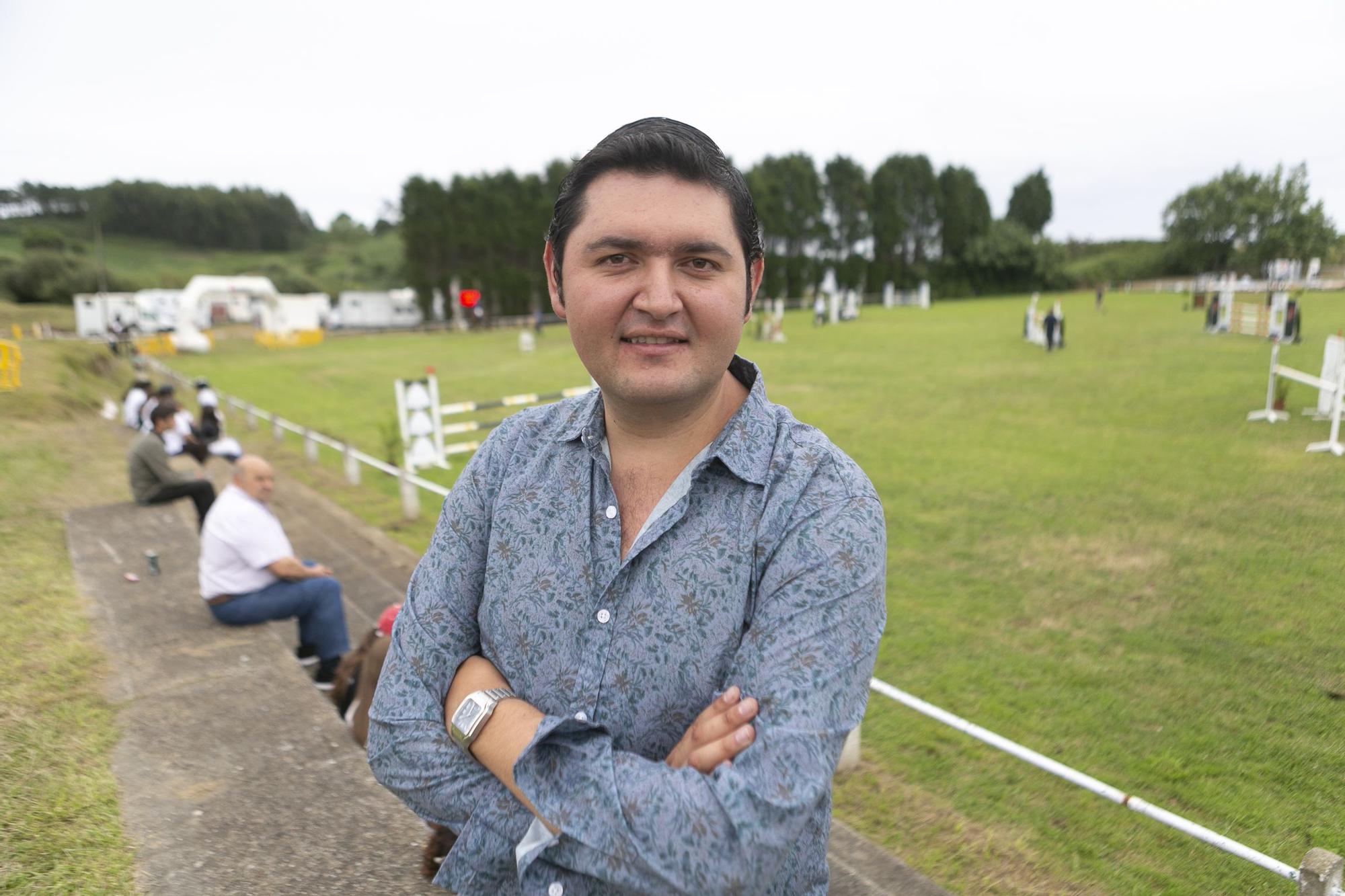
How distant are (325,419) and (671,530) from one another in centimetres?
1817

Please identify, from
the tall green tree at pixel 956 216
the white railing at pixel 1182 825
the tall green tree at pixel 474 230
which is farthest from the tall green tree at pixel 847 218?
the white railing at pixel 1182 825

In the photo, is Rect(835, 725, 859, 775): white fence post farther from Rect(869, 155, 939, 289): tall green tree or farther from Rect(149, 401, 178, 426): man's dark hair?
Rect(869, 155, 939, 289): tall green tree

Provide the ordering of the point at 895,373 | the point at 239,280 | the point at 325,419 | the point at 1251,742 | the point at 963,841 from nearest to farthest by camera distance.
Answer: the point at 963,841
the point at 1251,742
the point at 325,419
the point at 895,373
the point at 239,280

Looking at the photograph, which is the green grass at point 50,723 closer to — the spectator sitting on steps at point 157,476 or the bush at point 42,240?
the spectator sitting on steps at point 157,476

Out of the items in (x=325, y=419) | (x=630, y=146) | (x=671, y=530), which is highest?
(x=630, y=146)

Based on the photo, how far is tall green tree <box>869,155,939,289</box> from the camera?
2343 inches

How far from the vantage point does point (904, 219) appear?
6072cm

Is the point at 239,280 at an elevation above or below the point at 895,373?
above

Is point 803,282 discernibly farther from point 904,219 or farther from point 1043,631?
point 1043,631

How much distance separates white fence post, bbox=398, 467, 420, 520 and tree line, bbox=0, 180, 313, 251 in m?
103

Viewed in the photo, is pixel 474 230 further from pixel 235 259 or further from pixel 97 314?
pixel 235 259

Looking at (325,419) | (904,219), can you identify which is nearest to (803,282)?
(904,219)

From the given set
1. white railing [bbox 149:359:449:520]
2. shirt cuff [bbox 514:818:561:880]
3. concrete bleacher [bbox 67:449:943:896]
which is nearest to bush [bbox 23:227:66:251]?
white railing [bbox 149:359:449:520]

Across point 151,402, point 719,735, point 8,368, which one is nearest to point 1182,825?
point 719,735
